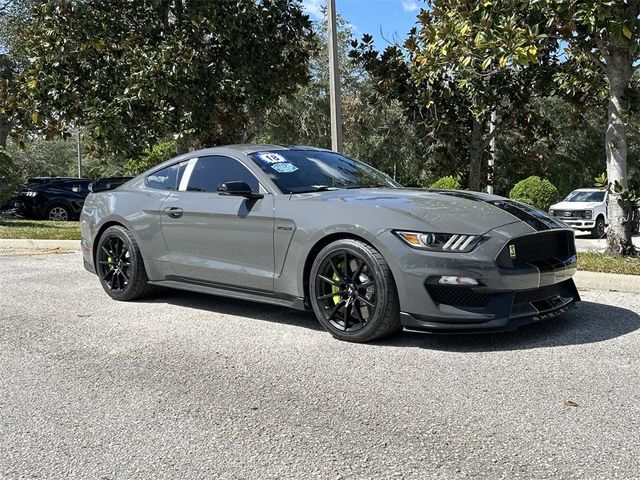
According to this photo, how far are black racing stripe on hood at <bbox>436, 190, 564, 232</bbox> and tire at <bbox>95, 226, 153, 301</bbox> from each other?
2.98 m

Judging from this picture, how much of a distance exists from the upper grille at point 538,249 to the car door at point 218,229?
1.83 m

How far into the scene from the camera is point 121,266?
21.2 ft

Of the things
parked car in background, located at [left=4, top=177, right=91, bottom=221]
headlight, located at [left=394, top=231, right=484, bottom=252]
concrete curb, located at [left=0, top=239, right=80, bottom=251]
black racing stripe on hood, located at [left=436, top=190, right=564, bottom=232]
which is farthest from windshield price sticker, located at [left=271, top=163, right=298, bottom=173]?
parked car in background, located at [left=4, top=177, right=91, bottom=221]

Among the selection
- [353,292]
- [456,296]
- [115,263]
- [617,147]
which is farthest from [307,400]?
[617,147]

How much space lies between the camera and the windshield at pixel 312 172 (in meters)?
5.45

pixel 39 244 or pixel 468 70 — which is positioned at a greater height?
pixel 468 70

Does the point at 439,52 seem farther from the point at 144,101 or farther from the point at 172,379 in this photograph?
the point at 172,379

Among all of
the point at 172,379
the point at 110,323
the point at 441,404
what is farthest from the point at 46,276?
the point at 441,404

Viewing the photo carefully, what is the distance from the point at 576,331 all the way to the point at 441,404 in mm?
1910

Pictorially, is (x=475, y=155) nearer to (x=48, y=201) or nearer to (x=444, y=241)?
(x=444, y=241)

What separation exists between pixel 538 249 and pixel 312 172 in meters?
2.00

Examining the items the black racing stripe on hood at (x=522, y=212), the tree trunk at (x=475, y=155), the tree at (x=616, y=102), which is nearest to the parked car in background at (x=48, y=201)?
the tree trunk at (x=475, y=155)

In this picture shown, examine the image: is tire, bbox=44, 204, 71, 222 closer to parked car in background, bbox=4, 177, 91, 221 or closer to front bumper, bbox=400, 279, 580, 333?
parked car in background, bbox=4, 177, 91, 221

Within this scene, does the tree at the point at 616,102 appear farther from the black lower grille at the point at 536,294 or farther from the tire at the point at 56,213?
the tire at the point at 56,213
